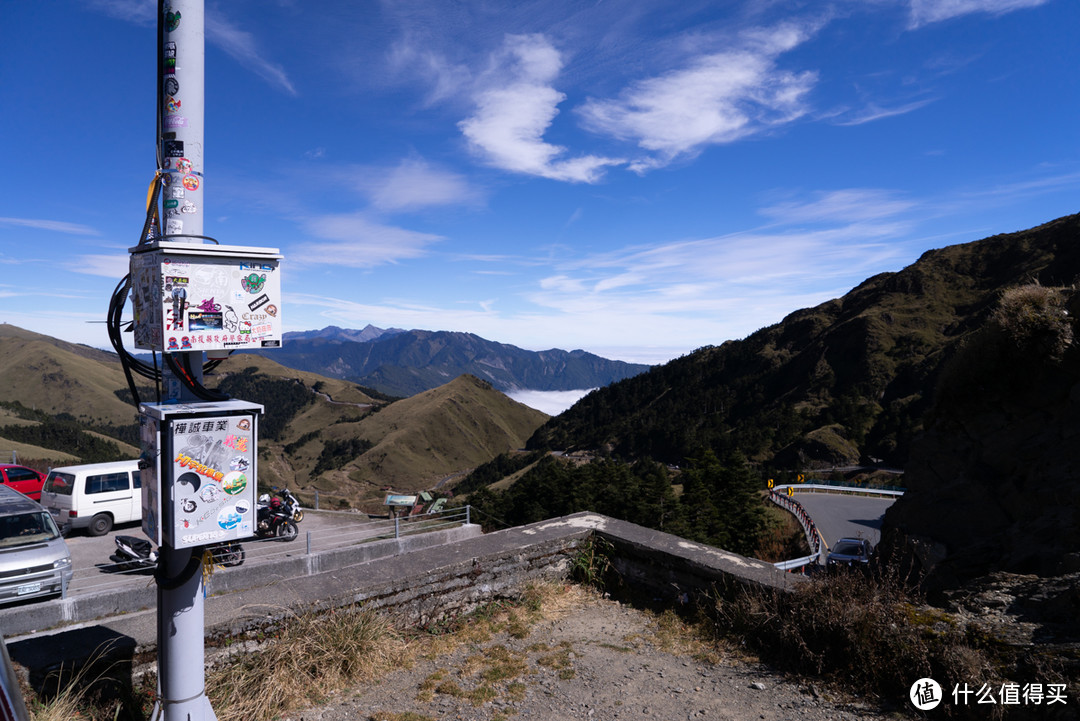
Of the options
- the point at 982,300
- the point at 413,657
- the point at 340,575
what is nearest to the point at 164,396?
the point at 340,575

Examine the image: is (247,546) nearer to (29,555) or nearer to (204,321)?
(29,555)

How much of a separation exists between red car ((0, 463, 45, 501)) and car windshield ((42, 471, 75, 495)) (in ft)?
5.99

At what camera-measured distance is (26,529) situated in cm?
925

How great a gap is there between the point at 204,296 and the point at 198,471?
0.90 m

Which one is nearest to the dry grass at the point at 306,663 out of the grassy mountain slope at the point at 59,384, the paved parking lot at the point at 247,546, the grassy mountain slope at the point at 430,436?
the paved parking lot at the point at 247,546

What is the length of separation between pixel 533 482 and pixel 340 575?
38216 millimetres

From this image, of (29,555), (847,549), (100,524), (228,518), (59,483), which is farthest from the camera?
(847,549)

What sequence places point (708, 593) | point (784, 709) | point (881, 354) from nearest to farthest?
point (784, 709)
point (708, 593)
point (881, 354)

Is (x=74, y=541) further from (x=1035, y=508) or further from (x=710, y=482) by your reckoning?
(x=710, y=482)

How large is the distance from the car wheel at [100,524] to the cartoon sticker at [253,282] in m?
15.5

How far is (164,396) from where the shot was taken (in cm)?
325

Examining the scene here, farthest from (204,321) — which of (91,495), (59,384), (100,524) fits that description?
(59,384)

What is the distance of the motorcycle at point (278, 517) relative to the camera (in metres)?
14.2

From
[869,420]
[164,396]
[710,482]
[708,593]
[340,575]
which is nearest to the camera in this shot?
[164,396]
